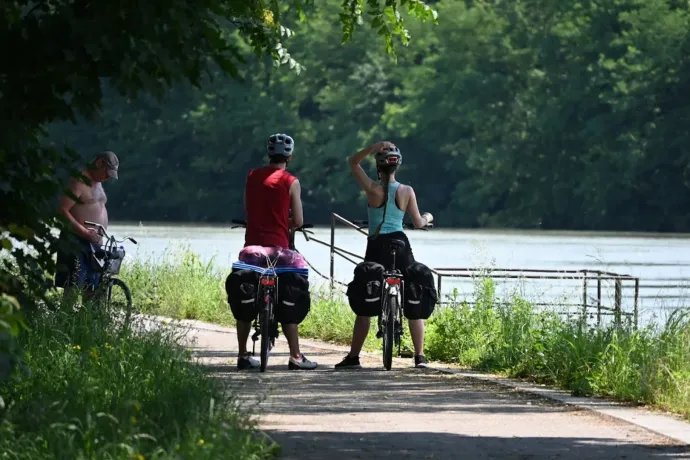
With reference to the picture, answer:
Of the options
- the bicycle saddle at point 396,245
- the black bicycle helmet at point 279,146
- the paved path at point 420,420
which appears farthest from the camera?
the bicycle saddle at point 396,245

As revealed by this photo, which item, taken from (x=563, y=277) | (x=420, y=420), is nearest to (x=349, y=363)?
(x=420, y=420)

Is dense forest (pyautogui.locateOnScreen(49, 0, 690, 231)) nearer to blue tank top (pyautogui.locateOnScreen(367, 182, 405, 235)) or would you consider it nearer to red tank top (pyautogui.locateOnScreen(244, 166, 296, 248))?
blue tank top (pyautogui.locateOnScreen(367, 182, 405, 235))

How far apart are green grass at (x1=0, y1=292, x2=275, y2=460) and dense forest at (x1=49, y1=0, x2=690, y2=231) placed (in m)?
63.4

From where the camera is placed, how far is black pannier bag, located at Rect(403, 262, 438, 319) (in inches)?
541

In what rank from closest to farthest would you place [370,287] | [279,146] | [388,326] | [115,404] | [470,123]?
1. [115,404]
2. [279,146]
3. [388,326]
4. [370,287]
5. [470,123]

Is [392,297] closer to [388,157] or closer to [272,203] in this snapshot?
[388,157]

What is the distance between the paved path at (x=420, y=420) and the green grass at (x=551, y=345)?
1.93ft

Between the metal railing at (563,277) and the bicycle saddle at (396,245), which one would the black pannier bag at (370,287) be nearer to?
the bicycle saddle at (396,245)

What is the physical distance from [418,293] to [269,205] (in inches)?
55.8

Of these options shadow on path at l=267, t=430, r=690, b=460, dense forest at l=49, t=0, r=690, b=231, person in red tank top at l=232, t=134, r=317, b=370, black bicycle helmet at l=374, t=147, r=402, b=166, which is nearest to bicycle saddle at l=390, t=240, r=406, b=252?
black bicycle helmet at l=374, t=147, r=402, b=166

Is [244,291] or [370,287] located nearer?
[244,291]

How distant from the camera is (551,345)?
13.4m

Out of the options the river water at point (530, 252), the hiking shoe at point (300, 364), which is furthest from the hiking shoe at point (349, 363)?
the river water at point (530, 252)

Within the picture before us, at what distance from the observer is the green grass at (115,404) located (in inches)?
300
